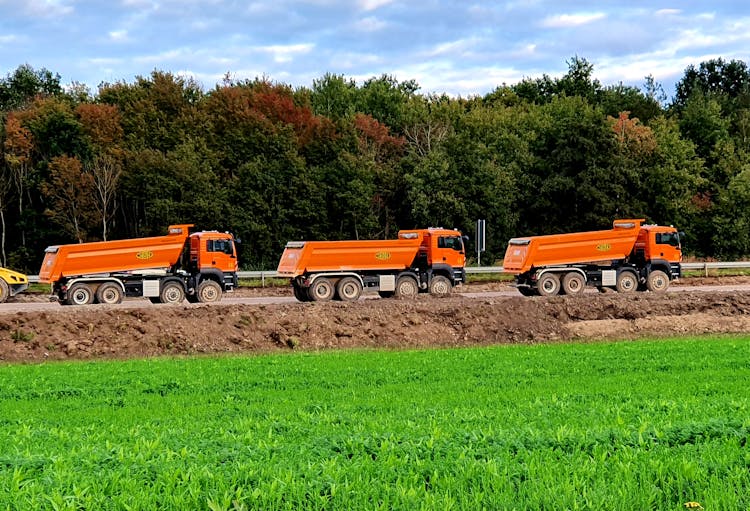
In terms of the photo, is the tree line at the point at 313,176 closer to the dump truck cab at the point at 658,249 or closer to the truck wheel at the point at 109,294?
the dump truck cab at the point at 658,249

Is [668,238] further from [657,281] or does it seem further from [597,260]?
[597,260]

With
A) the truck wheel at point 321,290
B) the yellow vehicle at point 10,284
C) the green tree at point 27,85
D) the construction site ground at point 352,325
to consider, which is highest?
the green tree at point 27,85

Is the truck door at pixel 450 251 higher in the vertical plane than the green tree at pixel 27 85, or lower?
lower

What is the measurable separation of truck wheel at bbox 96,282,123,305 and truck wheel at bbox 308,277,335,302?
23.3 ft

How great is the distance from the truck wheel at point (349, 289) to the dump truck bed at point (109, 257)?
20.9 feet

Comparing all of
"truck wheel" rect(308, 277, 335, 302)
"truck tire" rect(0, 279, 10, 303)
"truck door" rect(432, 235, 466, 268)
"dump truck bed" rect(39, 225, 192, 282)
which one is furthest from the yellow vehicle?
"truck door" rect(432, 235, 466, 268)

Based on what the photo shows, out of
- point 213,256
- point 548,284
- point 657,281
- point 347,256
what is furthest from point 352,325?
point 657,281

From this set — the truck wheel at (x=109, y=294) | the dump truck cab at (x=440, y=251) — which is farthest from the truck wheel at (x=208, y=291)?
the dump truck cab at (x=440, y=251)

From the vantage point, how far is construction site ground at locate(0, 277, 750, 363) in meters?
21.8

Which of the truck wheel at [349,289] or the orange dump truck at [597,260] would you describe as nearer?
the truck wheel at [349,289]

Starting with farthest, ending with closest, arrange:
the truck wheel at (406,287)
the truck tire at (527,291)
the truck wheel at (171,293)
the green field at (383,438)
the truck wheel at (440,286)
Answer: the truck tire at (527,291) → the truck wheel at (440,286) → the truck wheel at (406,287) → the truck wheel at (171,293) → the green field at (383,438)

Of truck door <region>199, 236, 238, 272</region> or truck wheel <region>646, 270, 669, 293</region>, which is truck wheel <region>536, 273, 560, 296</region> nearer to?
truck wheel <region>646, 270, 669, 293</region>

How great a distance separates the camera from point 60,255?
29.5 m

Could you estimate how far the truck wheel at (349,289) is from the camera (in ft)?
103
